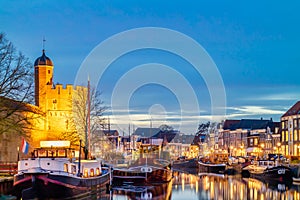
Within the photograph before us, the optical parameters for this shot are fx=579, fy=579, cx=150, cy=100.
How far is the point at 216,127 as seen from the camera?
164 m

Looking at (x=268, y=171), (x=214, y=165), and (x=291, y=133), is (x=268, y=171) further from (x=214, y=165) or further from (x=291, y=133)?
(x=291, y=133)

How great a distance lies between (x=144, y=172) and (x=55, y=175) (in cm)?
2012

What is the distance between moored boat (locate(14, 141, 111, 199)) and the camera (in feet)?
119

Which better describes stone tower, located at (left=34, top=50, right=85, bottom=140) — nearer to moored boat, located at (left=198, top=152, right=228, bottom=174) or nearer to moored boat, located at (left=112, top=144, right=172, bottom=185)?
moored boat, located at (left=198, top=152, right=228, bottom=174)

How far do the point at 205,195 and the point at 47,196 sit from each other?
16531 millimetres

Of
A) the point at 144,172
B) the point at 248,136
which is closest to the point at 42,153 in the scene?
the point at 144,172

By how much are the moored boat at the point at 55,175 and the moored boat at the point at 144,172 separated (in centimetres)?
925

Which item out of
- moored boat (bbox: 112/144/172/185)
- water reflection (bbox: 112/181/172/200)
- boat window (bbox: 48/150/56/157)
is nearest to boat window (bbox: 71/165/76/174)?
boat window (bbox: 48/150/56/157)

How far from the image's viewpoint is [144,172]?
56281 mm

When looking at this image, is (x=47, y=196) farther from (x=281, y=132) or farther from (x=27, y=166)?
(x=281, y=132)

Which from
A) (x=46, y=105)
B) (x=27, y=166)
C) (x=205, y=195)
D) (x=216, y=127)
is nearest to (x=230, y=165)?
(x=46, y=105)

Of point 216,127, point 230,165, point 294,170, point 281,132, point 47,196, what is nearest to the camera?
point 47,196

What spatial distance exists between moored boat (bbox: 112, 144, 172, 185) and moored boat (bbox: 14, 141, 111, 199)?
9250 millimetres

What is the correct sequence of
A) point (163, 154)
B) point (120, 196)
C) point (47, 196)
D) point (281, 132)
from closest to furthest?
point (47, 196) < point (120, 196) < point (163, 154) < point (281, 132)
